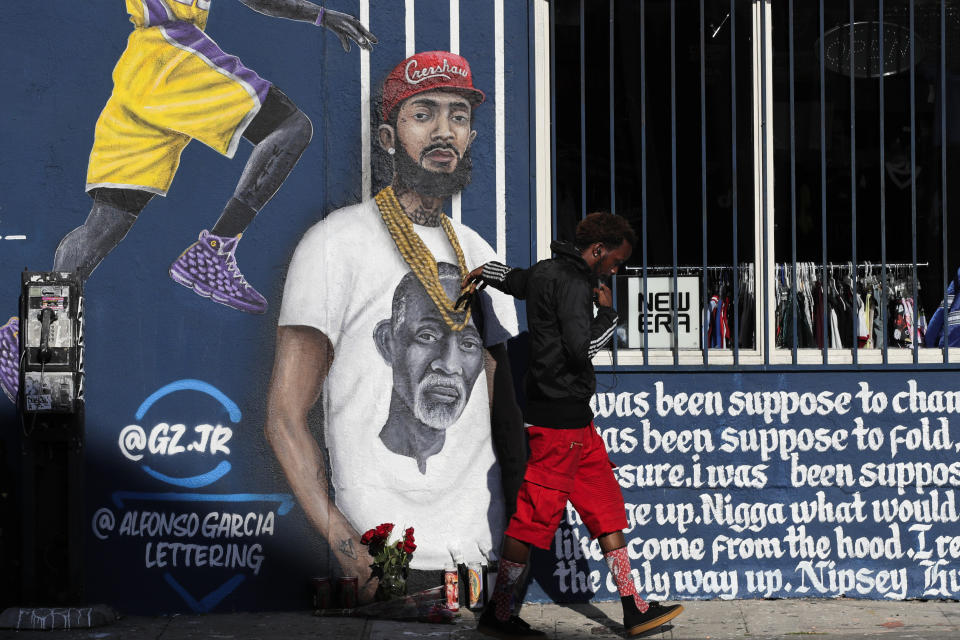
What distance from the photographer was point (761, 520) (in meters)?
6.49

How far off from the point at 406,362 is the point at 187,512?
145 centimetres

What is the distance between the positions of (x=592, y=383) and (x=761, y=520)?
1.45m

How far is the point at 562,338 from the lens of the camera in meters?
5.71

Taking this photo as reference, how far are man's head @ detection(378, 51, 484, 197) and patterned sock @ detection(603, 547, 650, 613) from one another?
217cm

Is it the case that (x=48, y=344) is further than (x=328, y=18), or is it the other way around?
(x=328, y=18)

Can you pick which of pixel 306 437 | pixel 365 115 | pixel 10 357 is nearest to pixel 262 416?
pixel 306 437

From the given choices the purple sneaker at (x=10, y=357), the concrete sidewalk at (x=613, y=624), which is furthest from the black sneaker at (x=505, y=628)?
the purple sneaker at (x=10, y=357)

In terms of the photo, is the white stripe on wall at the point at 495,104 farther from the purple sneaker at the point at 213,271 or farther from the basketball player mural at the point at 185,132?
the purple sneaker at the point at 213,271

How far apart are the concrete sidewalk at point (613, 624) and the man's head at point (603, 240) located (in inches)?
73.0

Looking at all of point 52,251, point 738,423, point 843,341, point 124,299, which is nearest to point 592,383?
point 738,423

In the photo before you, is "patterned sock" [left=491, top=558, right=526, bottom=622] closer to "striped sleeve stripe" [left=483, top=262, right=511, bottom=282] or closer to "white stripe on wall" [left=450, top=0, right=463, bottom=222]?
"striped sleeve stripe" [left=483, top=262, right=511, bottom=282]

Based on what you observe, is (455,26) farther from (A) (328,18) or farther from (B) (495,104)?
(A) (328,18)

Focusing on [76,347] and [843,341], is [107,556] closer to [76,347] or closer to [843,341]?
[76,347]

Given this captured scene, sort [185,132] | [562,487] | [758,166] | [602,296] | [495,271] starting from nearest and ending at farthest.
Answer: [562,487] < [602,296] < [495,271] < [185,132] < [758,166]
